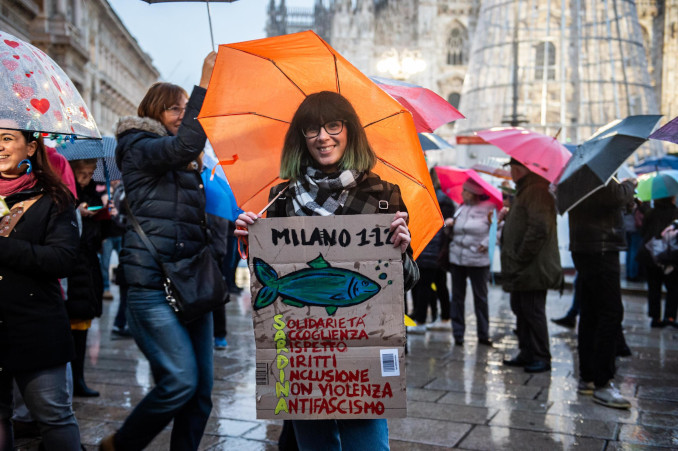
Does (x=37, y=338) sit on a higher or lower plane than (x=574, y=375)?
higher

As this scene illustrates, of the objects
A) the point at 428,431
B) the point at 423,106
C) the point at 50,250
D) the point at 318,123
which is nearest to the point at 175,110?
the point at 50,250

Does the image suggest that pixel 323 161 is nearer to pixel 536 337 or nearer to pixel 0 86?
pixel 0 86

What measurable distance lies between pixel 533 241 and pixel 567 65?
674 inches

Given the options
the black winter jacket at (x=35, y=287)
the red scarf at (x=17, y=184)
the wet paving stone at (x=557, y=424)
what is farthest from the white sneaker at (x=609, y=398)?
the red scarf at (x=17, y=184)

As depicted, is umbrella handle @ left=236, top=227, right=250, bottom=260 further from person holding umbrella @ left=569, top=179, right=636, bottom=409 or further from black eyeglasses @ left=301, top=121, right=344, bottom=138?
person holding umbrella @ left=569, top=179, right=636, bottom=409

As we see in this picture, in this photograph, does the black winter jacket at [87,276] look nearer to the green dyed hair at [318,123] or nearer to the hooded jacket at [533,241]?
the green dyed hair at [318,123]

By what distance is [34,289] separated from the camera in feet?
9.12

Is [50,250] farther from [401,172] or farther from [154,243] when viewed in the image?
[401,172]

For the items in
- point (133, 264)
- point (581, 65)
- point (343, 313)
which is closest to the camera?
point (343, 313)

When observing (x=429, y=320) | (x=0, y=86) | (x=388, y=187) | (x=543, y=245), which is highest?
(x=0, y=86)

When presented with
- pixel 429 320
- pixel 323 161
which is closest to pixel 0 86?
pixel 323 161

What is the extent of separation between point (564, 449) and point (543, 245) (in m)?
2.54

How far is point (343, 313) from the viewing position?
2324 mm

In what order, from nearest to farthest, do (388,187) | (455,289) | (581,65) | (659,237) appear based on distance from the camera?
(388,187) → (455,289) → (659,237) → (581,65)
